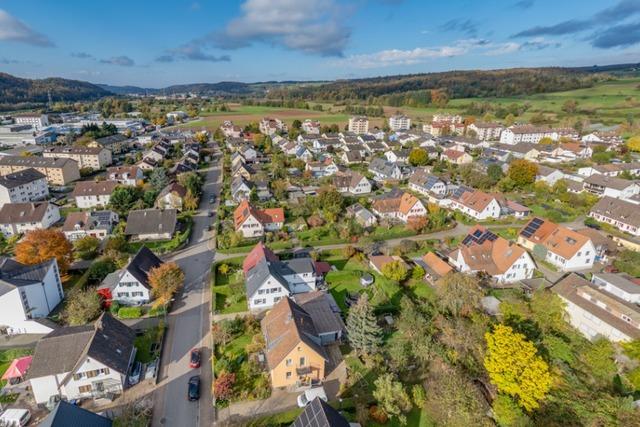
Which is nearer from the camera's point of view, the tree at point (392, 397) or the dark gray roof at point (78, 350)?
the tree at point (392, 397)

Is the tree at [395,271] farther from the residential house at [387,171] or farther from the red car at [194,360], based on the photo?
the residential house at [387,171]

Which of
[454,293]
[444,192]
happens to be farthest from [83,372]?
[444,192]

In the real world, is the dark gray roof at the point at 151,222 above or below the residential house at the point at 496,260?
above

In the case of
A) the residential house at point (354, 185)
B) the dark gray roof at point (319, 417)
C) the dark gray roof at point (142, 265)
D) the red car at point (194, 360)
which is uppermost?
the dark gray roof at point (319, 417)

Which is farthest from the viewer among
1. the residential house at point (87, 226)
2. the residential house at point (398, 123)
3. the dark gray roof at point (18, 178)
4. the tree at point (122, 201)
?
the residential house at point (398, 123)

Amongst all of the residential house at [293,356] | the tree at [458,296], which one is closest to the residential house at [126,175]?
the residential house at [293,356]

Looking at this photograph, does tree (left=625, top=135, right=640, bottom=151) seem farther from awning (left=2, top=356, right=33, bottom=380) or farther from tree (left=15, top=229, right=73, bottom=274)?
awning (left=2, top=356, right=33, bottom=380)

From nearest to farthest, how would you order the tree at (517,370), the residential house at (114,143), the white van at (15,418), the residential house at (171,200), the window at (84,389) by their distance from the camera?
1. the white van at (15,418)
2. the tree at (517,370)
3. the window at (84,389)
4. the residential house at (171,200)
5. the residential house at (114,143)
